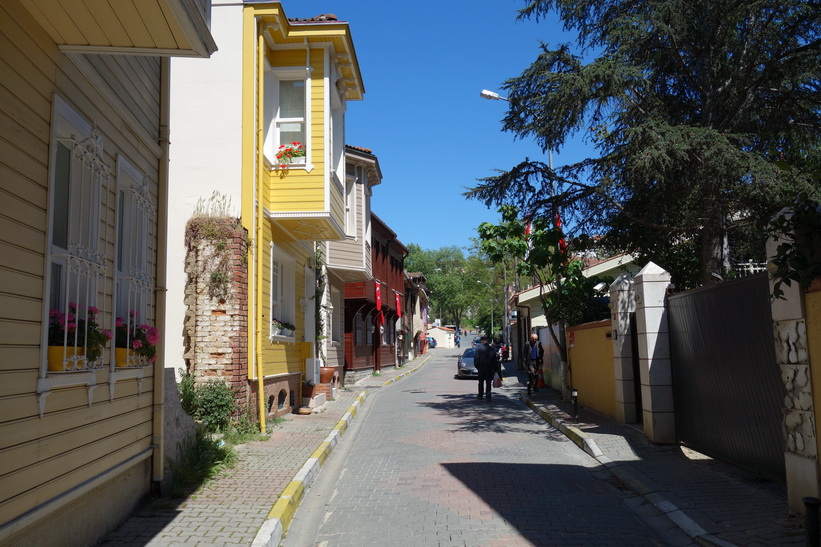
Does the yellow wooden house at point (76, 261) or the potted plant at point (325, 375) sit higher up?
the yellow wooden house at point (76, 261)

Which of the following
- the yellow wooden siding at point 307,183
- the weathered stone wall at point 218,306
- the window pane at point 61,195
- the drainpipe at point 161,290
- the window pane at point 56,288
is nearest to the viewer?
the window pane at point 56,288

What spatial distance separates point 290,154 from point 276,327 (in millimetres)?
3310

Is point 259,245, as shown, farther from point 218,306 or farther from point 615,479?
point 615,479

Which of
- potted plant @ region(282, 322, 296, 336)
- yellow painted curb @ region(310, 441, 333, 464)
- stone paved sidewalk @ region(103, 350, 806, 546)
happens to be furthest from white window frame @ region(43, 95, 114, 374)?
potted plant @ region(282, 322, 296, 336)

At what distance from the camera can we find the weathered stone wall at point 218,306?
416 inches

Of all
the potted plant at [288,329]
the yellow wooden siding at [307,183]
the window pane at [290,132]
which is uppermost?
the window pane at [290,132]

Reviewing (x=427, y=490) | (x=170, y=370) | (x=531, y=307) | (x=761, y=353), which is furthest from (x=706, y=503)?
(x=531, y=307)

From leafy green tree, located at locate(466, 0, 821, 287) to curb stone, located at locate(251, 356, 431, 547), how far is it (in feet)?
21.0

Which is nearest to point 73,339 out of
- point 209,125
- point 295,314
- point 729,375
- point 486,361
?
point 729,375

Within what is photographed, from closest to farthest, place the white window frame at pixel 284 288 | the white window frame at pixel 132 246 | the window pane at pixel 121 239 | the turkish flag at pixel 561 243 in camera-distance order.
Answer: the white window frame at pixel 132 246, the window pane at pixel 121 239, the white window frame at pixel 284 288, the turkish flag at pixel 561 243

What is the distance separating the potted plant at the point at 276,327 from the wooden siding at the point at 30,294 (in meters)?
6.65

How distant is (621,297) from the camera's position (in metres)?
11.4

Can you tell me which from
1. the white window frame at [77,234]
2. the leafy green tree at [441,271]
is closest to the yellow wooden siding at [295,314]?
the white window frame at [77,234]

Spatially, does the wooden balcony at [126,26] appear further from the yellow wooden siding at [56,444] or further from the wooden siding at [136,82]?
the yellow wooden siding at [56,444]
